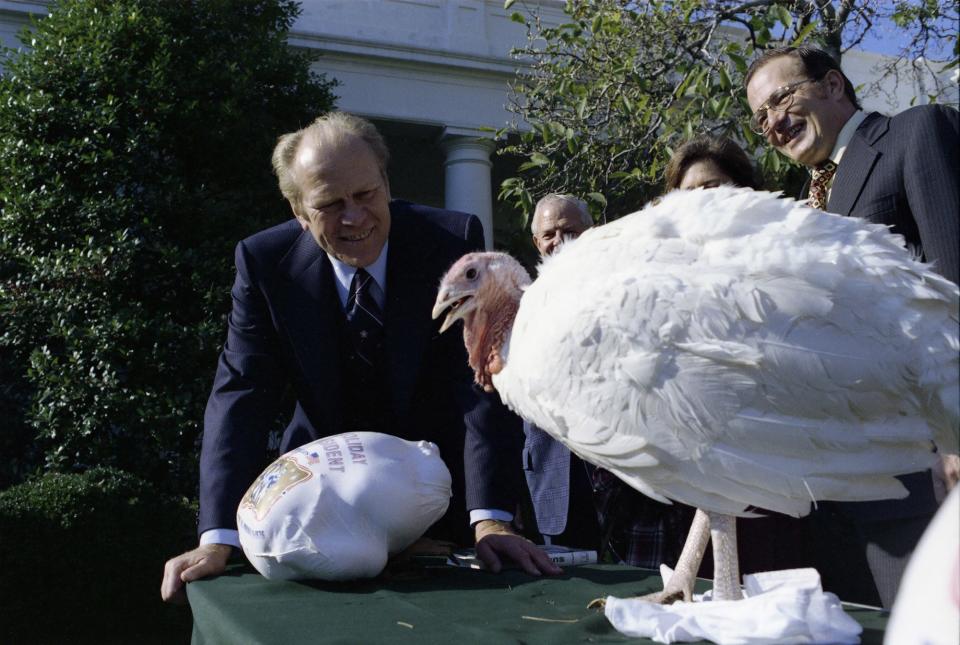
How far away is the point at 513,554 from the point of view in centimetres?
248

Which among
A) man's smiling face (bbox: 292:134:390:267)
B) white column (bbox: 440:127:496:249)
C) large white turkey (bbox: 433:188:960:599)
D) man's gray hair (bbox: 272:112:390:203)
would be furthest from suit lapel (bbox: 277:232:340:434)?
white column (bbox: 440:127:496:249)

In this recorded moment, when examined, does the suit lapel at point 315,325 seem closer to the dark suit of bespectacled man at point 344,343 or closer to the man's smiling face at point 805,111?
the dark suit of bespectacled man at point 344,343

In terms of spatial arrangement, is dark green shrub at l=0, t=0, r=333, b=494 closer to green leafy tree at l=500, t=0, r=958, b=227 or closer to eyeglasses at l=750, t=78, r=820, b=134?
green leafy tree at l=500, t=0, r=958, b=227

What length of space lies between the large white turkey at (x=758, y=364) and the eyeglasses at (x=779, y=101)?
34.5 inches

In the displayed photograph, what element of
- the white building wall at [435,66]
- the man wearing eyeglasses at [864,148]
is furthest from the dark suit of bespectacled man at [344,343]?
the white building wall at [435,66]

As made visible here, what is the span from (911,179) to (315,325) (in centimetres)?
191

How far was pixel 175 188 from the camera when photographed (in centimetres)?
707

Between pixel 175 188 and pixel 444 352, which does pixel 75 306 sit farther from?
pixel 444 352

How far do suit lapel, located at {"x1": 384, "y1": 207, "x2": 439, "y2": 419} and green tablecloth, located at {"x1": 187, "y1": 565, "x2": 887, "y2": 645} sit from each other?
2.27 feet

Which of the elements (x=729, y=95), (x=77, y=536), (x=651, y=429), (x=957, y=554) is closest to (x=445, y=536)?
(x=651, y=429)

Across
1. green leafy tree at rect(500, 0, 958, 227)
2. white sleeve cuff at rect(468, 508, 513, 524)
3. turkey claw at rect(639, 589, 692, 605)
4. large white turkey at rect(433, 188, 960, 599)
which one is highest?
green leafy tree at rect(500, 0, 958, 227)

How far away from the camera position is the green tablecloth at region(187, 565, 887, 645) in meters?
1.77

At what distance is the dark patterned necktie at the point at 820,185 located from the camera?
8.86 feet

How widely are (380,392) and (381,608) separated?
110 cm
